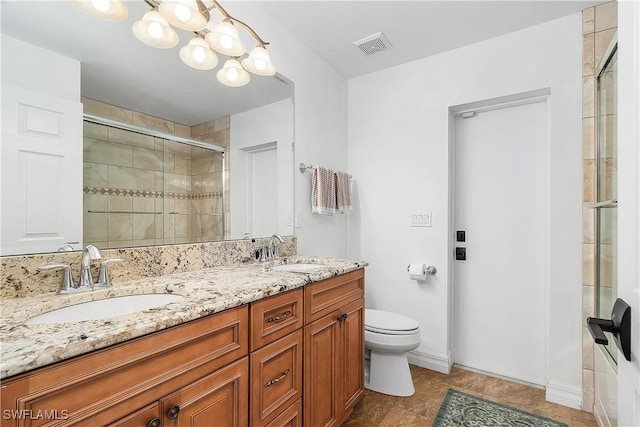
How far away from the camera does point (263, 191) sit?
196 centimetres

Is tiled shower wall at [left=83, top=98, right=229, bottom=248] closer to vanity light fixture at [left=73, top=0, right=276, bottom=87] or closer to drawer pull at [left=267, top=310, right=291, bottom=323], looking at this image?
vanity light fixture at [left=73, top=0, right=276, bottom=87]

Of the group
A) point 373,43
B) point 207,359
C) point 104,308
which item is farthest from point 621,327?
point 373,43

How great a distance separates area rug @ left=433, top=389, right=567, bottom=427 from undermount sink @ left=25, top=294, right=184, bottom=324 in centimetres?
164

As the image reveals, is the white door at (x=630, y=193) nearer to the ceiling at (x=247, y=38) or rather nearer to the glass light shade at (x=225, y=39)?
the glass light shade at (x=225, y=39)

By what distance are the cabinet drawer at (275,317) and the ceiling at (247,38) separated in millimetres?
1013

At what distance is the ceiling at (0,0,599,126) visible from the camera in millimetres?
1108

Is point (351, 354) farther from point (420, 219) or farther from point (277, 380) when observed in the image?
point (420, 219)

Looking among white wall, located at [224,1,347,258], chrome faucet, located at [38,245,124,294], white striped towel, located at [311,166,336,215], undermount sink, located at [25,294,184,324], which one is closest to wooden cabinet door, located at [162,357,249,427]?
undermount sink, located at [25,294,184,324]

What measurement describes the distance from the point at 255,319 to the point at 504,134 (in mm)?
2243

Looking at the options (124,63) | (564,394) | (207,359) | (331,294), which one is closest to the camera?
(207,359)

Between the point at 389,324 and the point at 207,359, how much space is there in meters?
1.42

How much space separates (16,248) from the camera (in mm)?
984

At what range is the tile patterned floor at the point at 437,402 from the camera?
1.75 meters

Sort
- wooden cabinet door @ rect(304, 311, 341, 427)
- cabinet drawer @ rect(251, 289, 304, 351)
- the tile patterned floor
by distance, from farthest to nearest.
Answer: the tile patterned floor, wooden cabinet door @ rect(304, 311, 341, 427), cabinet drawer @ rect(251, 289, 304, 351)
